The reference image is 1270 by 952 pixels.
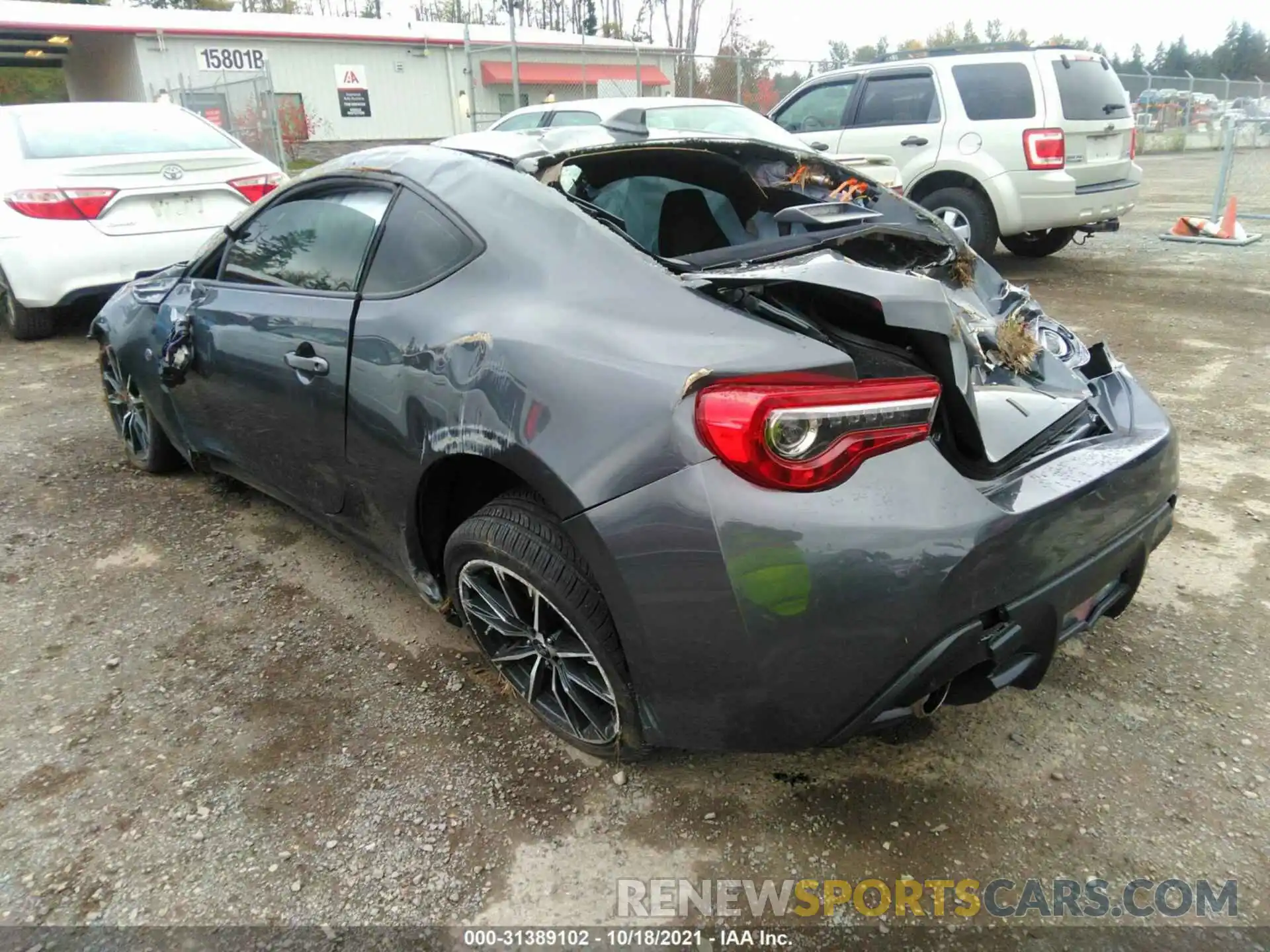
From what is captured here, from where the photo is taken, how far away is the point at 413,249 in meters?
2.43

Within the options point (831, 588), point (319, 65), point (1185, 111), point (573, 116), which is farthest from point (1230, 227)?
point (1185, 111)

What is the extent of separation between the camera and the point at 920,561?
1.68 m

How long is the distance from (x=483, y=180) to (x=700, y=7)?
131 feet

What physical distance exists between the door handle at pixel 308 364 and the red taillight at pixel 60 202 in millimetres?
4183

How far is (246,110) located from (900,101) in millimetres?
13004

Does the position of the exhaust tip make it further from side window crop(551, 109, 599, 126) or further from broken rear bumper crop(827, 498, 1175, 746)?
A: side window crop(551, 109, 599, 126)

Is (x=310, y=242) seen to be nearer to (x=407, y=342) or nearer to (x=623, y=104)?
(x=407, y=342)

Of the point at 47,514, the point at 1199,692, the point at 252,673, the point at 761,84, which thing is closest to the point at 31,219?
the point at 47,514

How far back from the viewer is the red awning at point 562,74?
24078mm

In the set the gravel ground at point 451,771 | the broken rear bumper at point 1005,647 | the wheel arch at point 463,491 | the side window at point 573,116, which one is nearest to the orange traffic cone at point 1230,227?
the side window at point 573,116

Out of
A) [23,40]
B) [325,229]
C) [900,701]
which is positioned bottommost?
[900,701]

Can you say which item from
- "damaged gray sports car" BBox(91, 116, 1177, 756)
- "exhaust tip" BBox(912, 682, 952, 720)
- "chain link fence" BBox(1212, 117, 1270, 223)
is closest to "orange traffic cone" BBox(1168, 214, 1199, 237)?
"chain link fence" BBox(1212, 117, 1270, 223)

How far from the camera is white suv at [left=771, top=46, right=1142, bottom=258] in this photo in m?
7.47

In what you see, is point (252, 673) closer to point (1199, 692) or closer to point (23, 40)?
point (1199, 692)
